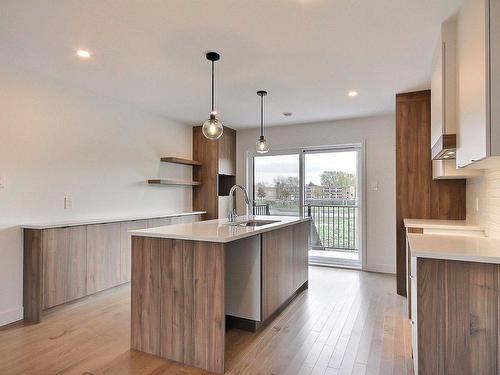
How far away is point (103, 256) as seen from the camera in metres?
3.55

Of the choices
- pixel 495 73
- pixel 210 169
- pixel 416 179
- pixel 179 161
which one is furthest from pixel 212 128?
pixel 210 169

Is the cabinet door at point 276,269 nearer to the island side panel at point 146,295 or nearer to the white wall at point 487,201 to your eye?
the island side panel at point 146,295

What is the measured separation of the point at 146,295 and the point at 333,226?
378 cm

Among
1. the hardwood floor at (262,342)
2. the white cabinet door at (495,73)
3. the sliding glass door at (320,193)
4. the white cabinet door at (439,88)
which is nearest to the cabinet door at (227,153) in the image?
the sliding glass door at (320,193)

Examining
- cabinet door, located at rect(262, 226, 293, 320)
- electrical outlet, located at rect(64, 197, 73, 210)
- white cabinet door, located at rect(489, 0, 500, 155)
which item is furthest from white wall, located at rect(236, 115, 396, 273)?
electrical outlet, located at rect(64, 197, 73, 210)

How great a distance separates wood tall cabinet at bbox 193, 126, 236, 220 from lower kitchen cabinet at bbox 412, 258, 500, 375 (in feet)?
13.1

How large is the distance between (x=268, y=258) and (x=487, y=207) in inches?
73.3

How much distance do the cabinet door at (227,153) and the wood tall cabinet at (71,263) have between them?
205 cm

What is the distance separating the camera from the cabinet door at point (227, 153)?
5465 mm

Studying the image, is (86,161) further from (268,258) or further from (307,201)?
(307,201)

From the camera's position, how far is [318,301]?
11.4 ft

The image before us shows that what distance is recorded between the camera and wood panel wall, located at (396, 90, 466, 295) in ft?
11.8

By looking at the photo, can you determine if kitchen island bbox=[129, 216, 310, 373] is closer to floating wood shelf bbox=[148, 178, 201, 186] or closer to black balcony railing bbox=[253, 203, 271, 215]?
floating wood shelf bbox=[148, 178, 201, 186]

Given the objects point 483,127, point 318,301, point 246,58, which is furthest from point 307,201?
point 483,127
